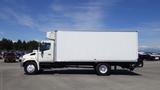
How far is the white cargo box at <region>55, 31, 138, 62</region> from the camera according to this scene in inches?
886

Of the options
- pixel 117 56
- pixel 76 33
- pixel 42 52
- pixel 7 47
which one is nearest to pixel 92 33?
pixel 76 33

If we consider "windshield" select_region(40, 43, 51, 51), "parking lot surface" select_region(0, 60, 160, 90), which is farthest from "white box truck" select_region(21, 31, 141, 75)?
"parking lot surface" select_region(0, 60, 160, 90)

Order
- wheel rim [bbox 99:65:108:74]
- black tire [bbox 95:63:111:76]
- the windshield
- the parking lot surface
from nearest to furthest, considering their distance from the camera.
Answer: the parking lot surface < black tire [bbox 95:63:111:76] < wheel rim [bbox 99:65:108:74] < the windshield

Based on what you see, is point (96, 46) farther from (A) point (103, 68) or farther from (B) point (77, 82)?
(B) point (77, 82)

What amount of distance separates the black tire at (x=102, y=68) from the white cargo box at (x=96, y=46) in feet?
1.49

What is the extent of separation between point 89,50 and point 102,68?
1718mm

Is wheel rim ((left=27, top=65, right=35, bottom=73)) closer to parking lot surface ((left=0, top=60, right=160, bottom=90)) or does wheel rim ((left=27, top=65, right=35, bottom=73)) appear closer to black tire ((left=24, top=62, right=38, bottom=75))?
black tire ((left=24, top=62, right=38, bottom=75))

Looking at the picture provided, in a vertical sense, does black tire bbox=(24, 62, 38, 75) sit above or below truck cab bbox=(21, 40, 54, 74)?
below

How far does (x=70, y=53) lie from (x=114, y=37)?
11.8 ft

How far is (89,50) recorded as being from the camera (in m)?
22.5

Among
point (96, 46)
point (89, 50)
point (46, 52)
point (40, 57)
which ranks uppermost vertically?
point (96, 46)

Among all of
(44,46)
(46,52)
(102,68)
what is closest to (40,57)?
(46,52)

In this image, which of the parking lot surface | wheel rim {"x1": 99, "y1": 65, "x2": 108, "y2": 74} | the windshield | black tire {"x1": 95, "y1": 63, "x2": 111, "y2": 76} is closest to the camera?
the parking lot surface

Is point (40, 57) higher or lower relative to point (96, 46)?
lower
